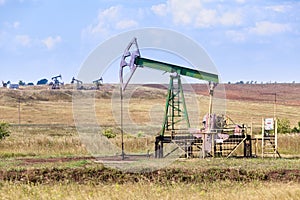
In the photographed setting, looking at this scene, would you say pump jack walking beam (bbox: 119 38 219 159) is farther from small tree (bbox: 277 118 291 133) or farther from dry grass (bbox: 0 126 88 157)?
small tree (bbox: 277 118 291 133)

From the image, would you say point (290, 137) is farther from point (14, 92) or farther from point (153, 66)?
point (14, 92)

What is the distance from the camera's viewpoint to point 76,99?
25.9 m

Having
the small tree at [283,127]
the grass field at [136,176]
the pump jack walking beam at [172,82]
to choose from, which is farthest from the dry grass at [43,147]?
the small tree at [283,127]

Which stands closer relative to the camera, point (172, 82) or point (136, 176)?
point (136, 176)

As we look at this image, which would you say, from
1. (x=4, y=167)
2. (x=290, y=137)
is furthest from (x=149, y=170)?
(x=290, y=137)

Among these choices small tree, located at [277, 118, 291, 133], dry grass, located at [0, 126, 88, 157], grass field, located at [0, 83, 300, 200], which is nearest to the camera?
grass field, located at [0, 83, 300, 200]

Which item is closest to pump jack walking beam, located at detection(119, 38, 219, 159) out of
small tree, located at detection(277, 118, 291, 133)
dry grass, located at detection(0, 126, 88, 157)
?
dry grass, located at detection(0, 126, 88, 157)

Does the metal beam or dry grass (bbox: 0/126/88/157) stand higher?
the metal beam

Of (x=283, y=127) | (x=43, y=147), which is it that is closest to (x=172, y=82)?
(x=43, y=147)

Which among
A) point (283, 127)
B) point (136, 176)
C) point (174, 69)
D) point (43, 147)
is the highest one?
point (174, 69)

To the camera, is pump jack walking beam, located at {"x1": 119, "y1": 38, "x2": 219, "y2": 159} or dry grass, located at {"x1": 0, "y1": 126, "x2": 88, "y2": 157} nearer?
pump jack walking beam, located at {"x1": 119, "y1": 38, "x2": 219, "y2": 159}

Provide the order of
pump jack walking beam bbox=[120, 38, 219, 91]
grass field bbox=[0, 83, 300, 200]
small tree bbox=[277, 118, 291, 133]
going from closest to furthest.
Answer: grass field bbox=[0, 83, 300, 200], pump jack walking beam bbox=[120, 38, 219, 91], small tree bbox=[277, 118, 291, 133]

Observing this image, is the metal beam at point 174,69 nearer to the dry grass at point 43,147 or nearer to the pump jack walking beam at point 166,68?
the pump jack walking beam at point 166,68

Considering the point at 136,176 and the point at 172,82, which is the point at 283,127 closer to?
the point at 172,82
